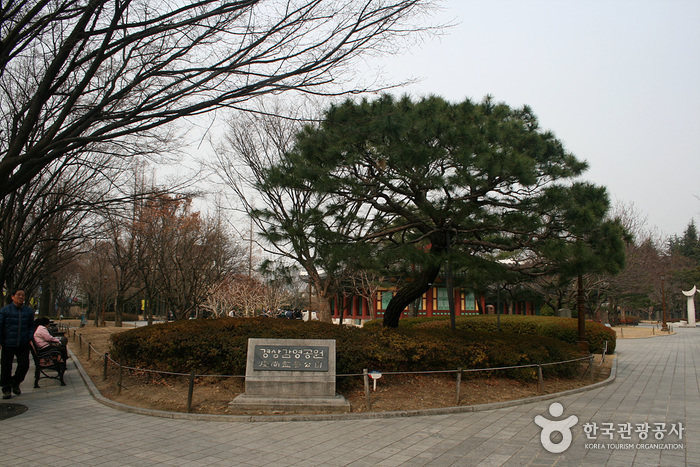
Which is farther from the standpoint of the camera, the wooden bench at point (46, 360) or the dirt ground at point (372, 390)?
the wooden bench at point (46, 360)

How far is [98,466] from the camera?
4988 mm

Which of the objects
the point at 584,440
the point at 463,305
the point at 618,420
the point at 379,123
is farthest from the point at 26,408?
the point at 463,305

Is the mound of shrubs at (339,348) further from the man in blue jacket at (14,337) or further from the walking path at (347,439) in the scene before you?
the man in blue jacket at (14,337)

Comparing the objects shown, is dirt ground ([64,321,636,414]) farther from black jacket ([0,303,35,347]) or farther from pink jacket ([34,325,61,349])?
black jacket ([0,303,35,347])

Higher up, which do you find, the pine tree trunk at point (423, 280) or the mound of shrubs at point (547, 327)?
the pine tree trunk at point (423, 280)

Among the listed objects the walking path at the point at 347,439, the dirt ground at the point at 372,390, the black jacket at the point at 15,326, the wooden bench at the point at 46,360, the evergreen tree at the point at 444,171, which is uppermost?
the evergreen tree at the point at 444,171

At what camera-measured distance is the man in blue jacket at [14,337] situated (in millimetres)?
7852

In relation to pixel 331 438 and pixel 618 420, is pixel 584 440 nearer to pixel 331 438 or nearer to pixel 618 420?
pixel 618 420

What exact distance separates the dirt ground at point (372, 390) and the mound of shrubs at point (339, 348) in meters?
0.24

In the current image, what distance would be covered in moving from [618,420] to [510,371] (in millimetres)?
2717

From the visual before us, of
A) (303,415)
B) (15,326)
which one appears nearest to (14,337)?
(15,326)

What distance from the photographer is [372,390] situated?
28.6ft

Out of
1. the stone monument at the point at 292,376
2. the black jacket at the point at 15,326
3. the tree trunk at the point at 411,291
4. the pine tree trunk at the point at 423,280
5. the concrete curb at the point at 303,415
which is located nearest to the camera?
the concrete curb at the point at 303,415

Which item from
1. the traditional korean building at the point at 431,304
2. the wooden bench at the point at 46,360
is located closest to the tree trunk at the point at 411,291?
the wooden bench at the point at 46,360
